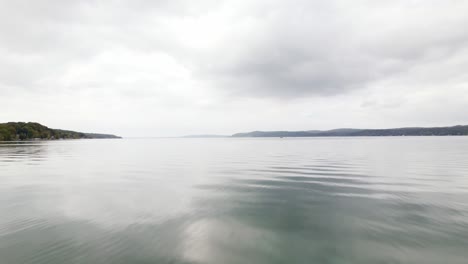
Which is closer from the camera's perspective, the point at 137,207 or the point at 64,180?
the point at 137,207

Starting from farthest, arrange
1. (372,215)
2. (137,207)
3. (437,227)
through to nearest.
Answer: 1. (137,207)
2. (372,215)
3. (437,227)

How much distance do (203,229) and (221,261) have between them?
2660mm

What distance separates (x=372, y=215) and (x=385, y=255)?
3926 millimetres

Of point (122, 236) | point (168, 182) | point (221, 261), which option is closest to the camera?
point (221, 261)

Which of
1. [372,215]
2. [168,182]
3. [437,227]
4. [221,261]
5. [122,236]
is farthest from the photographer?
[168,182]

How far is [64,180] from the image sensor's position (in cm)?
1848

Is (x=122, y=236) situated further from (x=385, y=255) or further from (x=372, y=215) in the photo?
(x=372, y=215)

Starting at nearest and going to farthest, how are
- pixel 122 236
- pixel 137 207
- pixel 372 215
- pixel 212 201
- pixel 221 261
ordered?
pixel 221 261, pixel 122 236, pixel 372 215, pixel 137 207, pixel 212 201

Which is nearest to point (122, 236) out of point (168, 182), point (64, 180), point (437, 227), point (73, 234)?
point (73, 234)

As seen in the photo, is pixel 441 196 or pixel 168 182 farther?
pixel 168 182

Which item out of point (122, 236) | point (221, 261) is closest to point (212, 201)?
point (122, 236)

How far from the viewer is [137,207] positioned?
1125 centimetres

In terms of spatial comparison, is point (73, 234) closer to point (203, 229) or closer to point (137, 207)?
point (137, 207)

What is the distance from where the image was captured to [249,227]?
8.66 m
